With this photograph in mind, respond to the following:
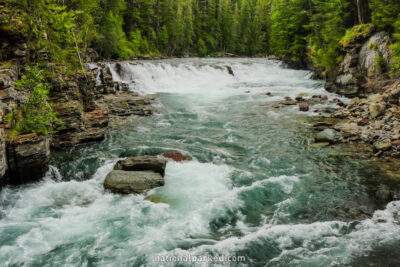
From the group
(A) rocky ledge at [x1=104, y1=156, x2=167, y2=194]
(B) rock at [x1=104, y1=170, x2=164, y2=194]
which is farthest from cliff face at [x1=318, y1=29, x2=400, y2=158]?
Answer: (B) rock at [x1=104, y1=170, x2=164, y2=194]

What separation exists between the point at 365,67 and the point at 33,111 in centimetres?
1912

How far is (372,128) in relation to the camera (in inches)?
468

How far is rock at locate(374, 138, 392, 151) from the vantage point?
9840 mm

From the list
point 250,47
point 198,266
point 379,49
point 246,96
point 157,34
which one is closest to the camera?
point 198,266

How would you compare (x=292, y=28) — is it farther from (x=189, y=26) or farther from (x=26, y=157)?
(x=26, y=157)

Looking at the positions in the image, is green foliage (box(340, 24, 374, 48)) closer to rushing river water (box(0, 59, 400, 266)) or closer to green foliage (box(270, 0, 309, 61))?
rushing river water (box(0, 59, 400, 266))

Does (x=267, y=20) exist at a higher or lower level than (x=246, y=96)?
higher

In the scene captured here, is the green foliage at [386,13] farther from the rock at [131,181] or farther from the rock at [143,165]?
the rock at [131,181]

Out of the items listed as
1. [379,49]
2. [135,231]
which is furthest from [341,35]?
[135,231]

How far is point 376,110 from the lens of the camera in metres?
13.0

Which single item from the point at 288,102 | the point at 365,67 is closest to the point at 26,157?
the point at 288,102

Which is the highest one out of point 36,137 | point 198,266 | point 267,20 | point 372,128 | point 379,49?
point 267,20

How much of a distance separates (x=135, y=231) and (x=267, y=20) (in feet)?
273

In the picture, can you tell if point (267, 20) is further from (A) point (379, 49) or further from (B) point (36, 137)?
(B) point (36, 137)
